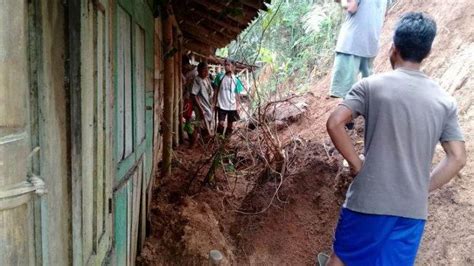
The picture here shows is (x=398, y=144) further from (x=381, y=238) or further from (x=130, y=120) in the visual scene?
(x=130, y=120)

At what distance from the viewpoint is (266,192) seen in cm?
471

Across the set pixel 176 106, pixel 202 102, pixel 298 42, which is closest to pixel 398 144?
pixel 176 106

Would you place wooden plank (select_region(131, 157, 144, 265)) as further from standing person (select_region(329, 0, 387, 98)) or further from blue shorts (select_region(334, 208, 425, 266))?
standing person (select_region(329, 0, 387, 98))

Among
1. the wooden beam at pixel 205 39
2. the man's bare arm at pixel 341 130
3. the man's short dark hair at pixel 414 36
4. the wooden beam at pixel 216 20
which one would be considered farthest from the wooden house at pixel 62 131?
the wooden beam at pixel 205 39

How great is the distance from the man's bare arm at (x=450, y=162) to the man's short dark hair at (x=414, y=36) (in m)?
0.53

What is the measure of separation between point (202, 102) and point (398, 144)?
19.8ft

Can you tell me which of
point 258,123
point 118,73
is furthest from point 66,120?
point 258,123

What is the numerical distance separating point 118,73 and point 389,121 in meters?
1.61

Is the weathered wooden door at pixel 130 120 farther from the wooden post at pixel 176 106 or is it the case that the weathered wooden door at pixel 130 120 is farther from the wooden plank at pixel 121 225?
the wooden post at pixel 176 106

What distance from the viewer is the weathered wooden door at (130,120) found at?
247cm

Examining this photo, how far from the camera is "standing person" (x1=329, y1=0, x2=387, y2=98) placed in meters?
4.53

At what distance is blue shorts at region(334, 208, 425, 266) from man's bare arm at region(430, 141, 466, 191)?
28 centimetres

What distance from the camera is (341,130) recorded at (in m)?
2.16

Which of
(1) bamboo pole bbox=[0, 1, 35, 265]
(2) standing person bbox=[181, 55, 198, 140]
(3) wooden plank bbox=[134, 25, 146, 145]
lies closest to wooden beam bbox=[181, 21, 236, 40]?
(2) standing person bbox=[181, 55, 198, 140]
